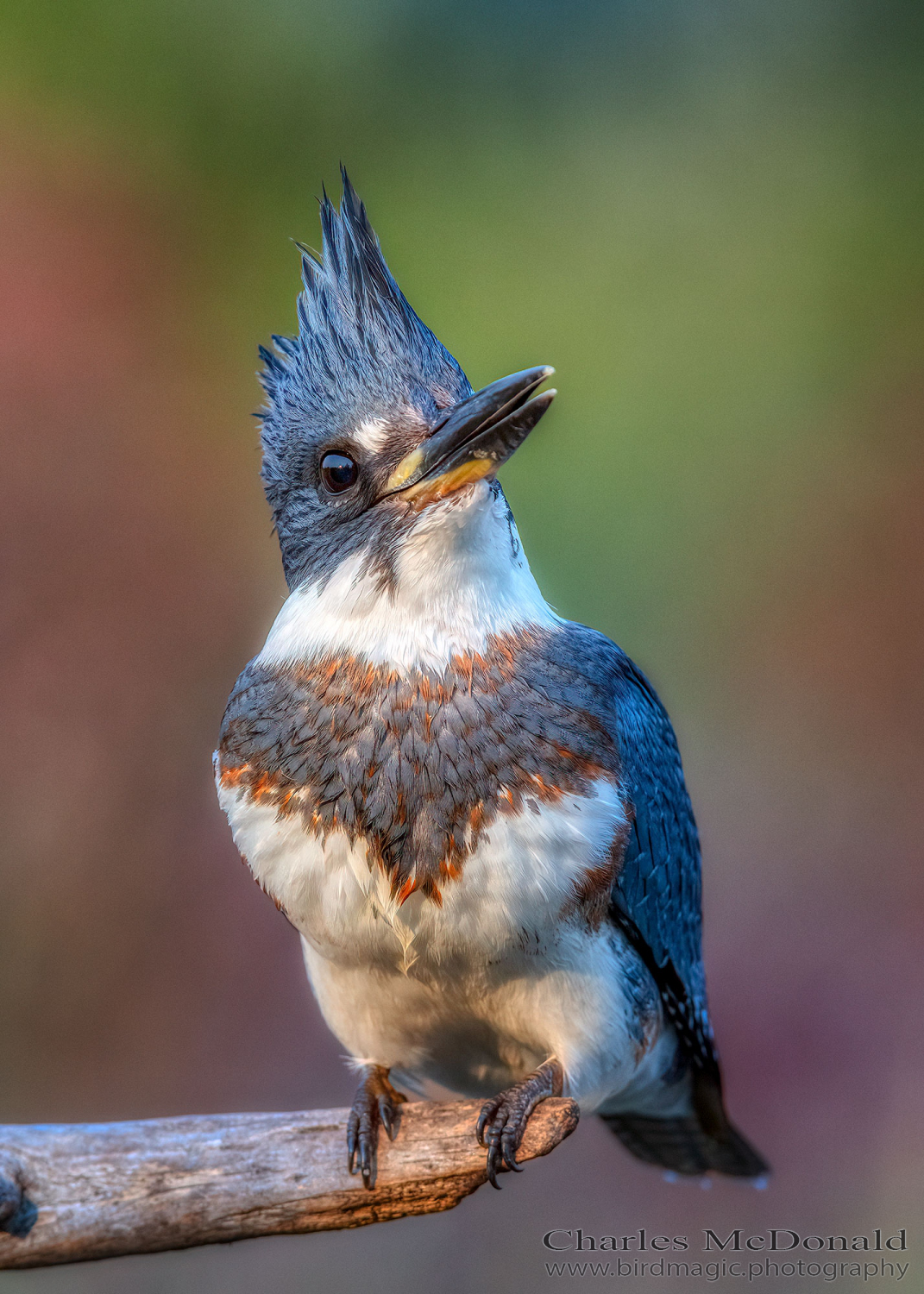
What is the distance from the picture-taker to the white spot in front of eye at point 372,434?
3.52ft

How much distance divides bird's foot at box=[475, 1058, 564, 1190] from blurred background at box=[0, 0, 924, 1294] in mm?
930

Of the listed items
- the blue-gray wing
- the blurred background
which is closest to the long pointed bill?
the blue-gray wing

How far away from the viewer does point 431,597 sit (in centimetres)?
105

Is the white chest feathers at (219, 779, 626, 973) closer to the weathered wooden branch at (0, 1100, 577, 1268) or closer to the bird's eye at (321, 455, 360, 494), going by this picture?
the weathered wooden branch at (0, 1100, 577, 1268)

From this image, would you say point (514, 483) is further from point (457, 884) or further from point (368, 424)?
point (457, 884)

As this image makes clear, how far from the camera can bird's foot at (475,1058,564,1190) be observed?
1086 mm

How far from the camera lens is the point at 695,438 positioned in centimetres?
232

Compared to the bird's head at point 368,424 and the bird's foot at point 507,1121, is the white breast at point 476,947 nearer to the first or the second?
the bird's foot at point 507,1121

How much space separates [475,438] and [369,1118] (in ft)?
2.37

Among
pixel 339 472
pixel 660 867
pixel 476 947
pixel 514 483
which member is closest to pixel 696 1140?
pixel 660 867

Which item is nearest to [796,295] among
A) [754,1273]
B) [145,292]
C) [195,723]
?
[145,292]

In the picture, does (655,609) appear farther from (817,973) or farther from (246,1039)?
(246,1039)

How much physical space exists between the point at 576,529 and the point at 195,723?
2.68ft

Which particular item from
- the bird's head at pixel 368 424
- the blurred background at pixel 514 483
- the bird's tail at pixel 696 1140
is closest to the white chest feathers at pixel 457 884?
the bird's head at pixel 368 424
